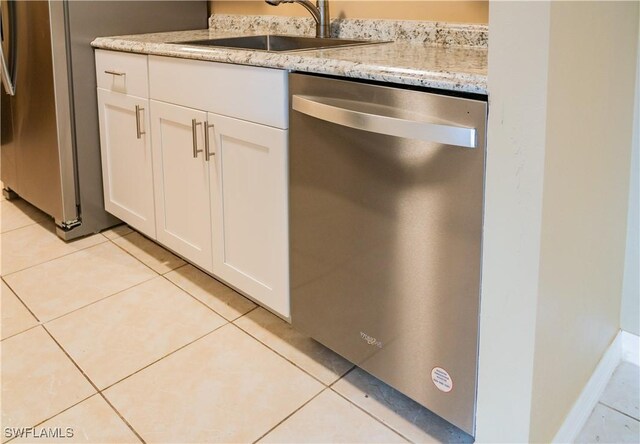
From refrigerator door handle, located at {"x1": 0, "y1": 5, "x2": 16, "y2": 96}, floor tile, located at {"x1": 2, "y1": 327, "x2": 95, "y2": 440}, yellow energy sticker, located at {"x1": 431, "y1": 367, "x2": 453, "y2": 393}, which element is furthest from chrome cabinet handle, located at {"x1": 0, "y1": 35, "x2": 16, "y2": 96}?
yellow energy sticker, located at {"x1": 431, "y1": 367, "x2": 453, "y2": 393}

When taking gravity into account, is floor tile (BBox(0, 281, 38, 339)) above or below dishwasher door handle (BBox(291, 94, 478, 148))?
below

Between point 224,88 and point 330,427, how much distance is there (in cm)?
100

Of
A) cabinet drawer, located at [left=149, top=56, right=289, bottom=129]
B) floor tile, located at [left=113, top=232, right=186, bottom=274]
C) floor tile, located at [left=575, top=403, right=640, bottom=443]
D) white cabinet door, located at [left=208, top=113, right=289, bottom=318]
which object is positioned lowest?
floor tile, located at [left=575, top=403, right=640, bottom=443]

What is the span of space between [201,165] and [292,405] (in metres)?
0.84

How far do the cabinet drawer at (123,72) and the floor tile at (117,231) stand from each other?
0.66 m

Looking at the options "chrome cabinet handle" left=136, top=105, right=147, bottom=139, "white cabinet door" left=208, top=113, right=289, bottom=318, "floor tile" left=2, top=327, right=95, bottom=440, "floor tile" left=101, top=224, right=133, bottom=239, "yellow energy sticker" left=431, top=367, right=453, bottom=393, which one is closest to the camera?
"yellow energy sticker" left=431, top=367, right=453, bottom=393

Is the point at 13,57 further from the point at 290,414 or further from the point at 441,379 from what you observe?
the point at 441,379

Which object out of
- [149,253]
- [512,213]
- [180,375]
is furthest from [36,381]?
[512,213]

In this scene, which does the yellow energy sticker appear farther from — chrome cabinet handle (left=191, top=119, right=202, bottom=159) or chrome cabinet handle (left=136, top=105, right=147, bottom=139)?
chrome cabinet handle (left=136, top=105, right=147, bottom=139)

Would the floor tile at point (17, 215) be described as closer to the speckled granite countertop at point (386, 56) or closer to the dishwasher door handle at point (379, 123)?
the speckled granite countertop at point (386, 56)

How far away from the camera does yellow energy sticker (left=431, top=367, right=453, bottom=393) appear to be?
1257 millimetres

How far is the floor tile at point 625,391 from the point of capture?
1492 millimetres

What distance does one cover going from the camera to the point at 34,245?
249 cm

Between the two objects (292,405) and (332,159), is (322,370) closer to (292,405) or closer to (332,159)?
(292,405)
